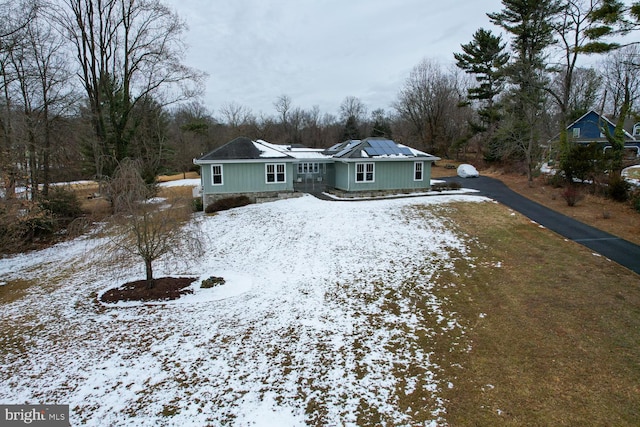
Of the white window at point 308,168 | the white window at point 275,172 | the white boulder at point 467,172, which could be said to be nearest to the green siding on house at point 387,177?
the white window at point 308,168

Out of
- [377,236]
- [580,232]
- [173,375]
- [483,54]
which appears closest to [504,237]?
[580,232]

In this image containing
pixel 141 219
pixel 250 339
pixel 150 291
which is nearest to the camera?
pixel 250 339

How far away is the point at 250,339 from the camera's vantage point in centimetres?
809

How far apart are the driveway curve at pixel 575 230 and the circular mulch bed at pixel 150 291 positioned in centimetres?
1499

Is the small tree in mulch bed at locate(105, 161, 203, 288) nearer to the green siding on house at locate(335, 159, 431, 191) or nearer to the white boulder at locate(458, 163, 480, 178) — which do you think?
the green siding on house at locate(335, 159, 431, 191)

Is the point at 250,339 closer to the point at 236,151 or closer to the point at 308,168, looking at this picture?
the point at 236,151

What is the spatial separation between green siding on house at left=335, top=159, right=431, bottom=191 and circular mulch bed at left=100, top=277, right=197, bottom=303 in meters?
14.3

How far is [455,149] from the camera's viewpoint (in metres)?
44.6

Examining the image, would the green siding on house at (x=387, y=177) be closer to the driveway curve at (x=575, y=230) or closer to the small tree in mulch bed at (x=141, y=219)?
the driveway curve at (x=575, y=230)

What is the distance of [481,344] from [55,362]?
942 cm

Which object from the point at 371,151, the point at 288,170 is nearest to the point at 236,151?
the point at 288,170

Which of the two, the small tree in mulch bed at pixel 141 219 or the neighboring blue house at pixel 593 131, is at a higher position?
the neighboring blue house at pixel 593 131

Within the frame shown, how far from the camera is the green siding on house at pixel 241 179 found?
22328 millimetres

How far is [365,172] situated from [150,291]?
648 inches
